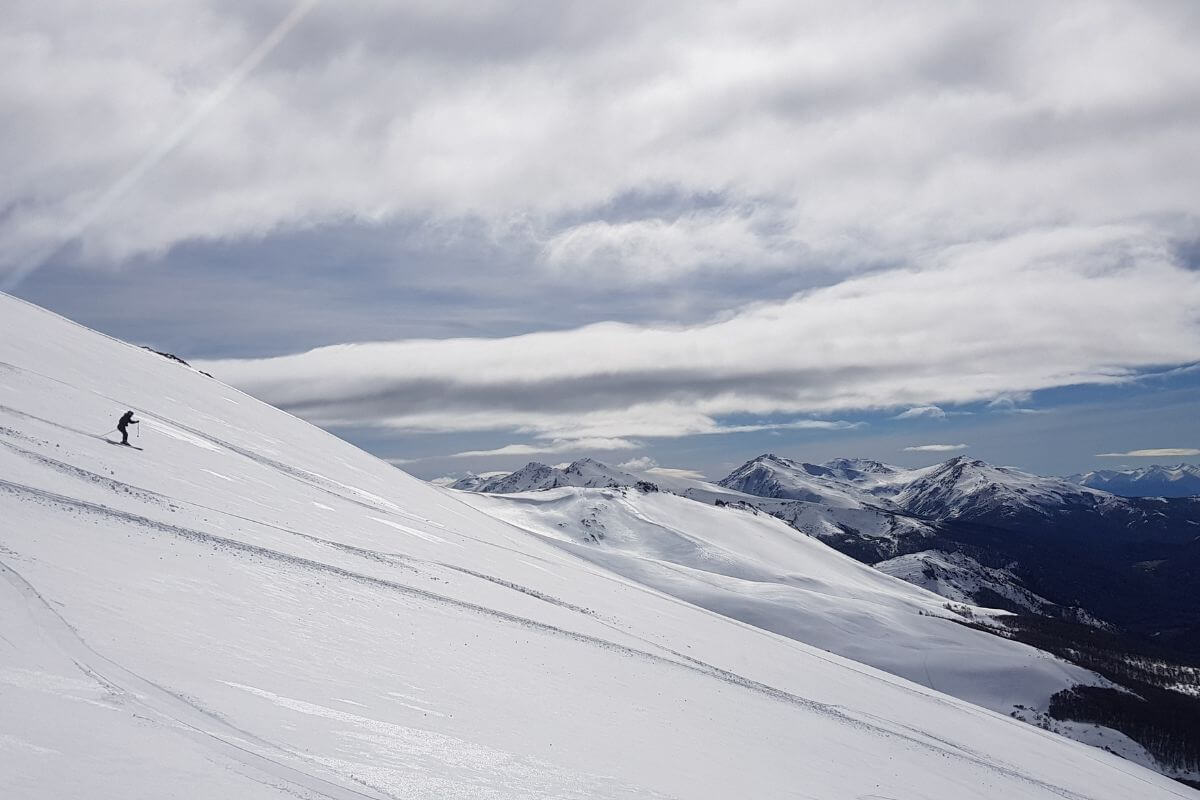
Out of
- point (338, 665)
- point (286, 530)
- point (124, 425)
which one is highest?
point (124, 425)

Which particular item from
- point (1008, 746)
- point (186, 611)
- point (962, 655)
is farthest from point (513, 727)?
point (962, 655)

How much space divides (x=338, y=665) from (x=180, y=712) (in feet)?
19.0

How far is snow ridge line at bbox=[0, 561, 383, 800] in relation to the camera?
1334 cm

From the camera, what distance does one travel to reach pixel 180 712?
14094 millimetres

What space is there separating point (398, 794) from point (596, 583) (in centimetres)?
4430

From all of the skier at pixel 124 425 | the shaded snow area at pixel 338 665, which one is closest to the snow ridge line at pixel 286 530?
the shaded snow area at pixel 338 665

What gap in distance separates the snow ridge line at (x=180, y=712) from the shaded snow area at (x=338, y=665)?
2.5 inches

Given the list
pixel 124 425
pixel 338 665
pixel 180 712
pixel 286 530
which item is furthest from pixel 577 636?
pixel 124 425

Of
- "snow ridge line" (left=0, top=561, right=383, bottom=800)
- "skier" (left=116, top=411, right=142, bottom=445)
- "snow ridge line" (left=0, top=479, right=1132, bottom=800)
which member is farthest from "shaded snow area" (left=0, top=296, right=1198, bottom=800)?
"skier" (left=116, top=411, right=142, bottom=445)

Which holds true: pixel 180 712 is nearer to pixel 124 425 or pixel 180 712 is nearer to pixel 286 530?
pixel 286 530

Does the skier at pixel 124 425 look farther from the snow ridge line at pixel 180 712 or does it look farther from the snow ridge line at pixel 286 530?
the snow ridge line at pixel 180 712

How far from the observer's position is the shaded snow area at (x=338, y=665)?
1373 centimetres

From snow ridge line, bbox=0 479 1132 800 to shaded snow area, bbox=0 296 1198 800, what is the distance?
0.17 meters

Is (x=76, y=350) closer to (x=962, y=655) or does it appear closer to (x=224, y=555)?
(x=224, y=555)
